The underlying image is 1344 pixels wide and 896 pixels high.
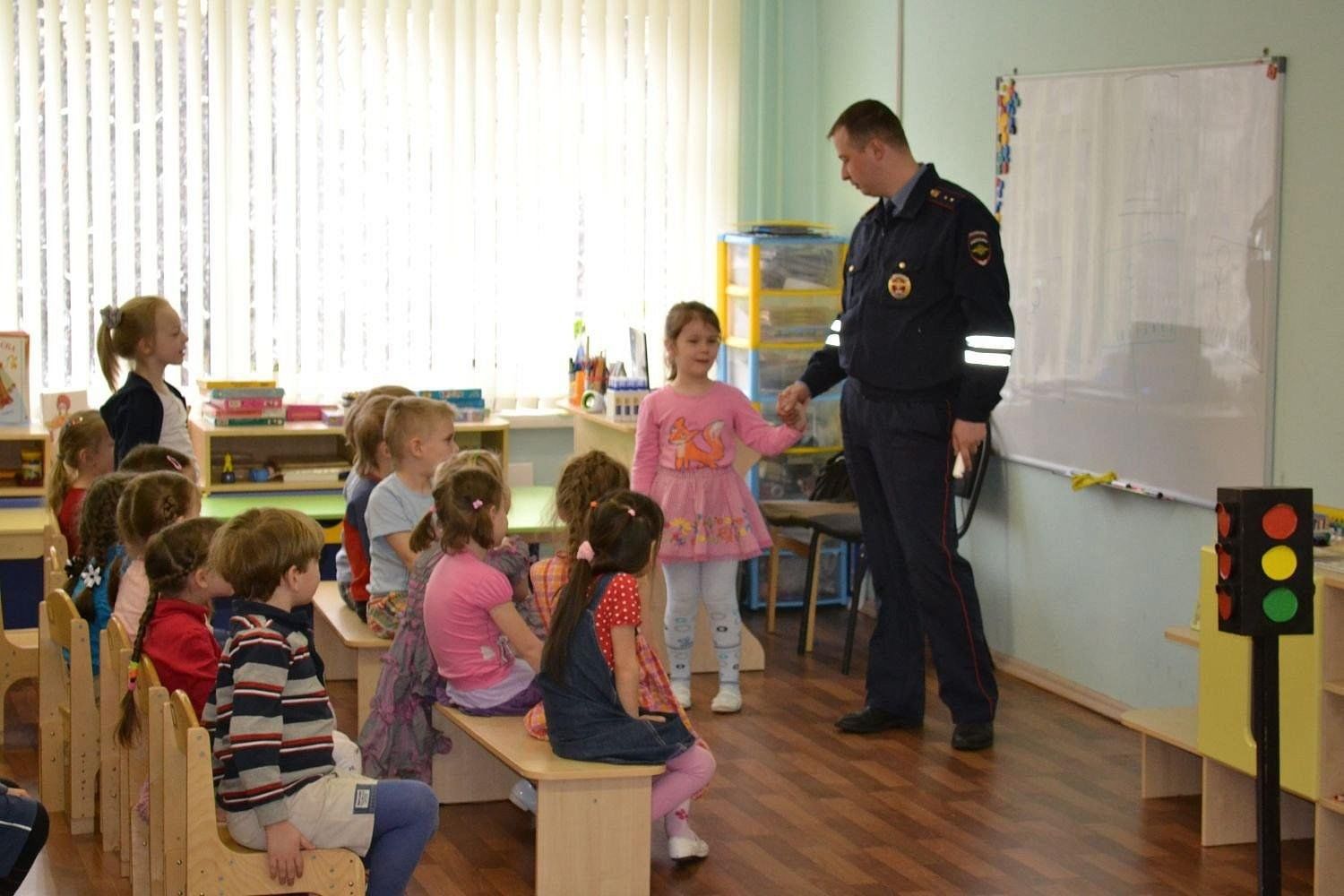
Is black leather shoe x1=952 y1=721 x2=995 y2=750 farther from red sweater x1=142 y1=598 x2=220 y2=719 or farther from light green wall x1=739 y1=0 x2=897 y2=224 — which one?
light green wall x1=739 y1=0 x2=897 y2=224

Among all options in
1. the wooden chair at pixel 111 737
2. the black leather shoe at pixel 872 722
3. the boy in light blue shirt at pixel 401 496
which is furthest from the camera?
the black leather shoe at pixel 872 722

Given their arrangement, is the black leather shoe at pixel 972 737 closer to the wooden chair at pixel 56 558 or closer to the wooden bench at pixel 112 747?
the wooden bench at pixel 112 747

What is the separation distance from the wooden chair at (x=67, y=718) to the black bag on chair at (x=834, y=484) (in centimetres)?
311

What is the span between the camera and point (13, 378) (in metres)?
6.34

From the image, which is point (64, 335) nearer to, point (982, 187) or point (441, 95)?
point (441, 95)

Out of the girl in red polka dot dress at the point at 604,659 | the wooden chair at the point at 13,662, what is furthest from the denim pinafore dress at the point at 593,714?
the wooden chair at the point at 13,662

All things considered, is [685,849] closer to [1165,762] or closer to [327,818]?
[327,818]

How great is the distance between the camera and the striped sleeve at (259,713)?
9.89 ft

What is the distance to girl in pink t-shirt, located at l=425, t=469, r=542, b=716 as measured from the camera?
412 centimetres

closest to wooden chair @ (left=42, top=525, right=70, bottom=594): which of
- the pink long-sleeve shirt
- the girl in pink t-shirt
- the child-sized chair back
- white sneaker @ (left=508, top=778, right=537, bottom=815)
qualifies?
the child-sized chair back

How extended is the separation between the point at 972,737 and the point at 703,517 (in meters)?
1.07

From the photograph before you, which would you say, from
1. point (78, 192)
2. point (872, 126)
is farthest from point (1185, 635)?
point (78, 192)

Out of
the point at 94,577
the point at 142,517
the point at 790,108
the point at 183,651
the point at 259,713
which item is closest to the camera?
the point at 259,713

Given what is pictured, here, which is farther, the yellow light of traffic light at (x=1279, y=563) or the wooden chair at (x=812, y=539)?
the wooden chair at (x=812, y=539)
